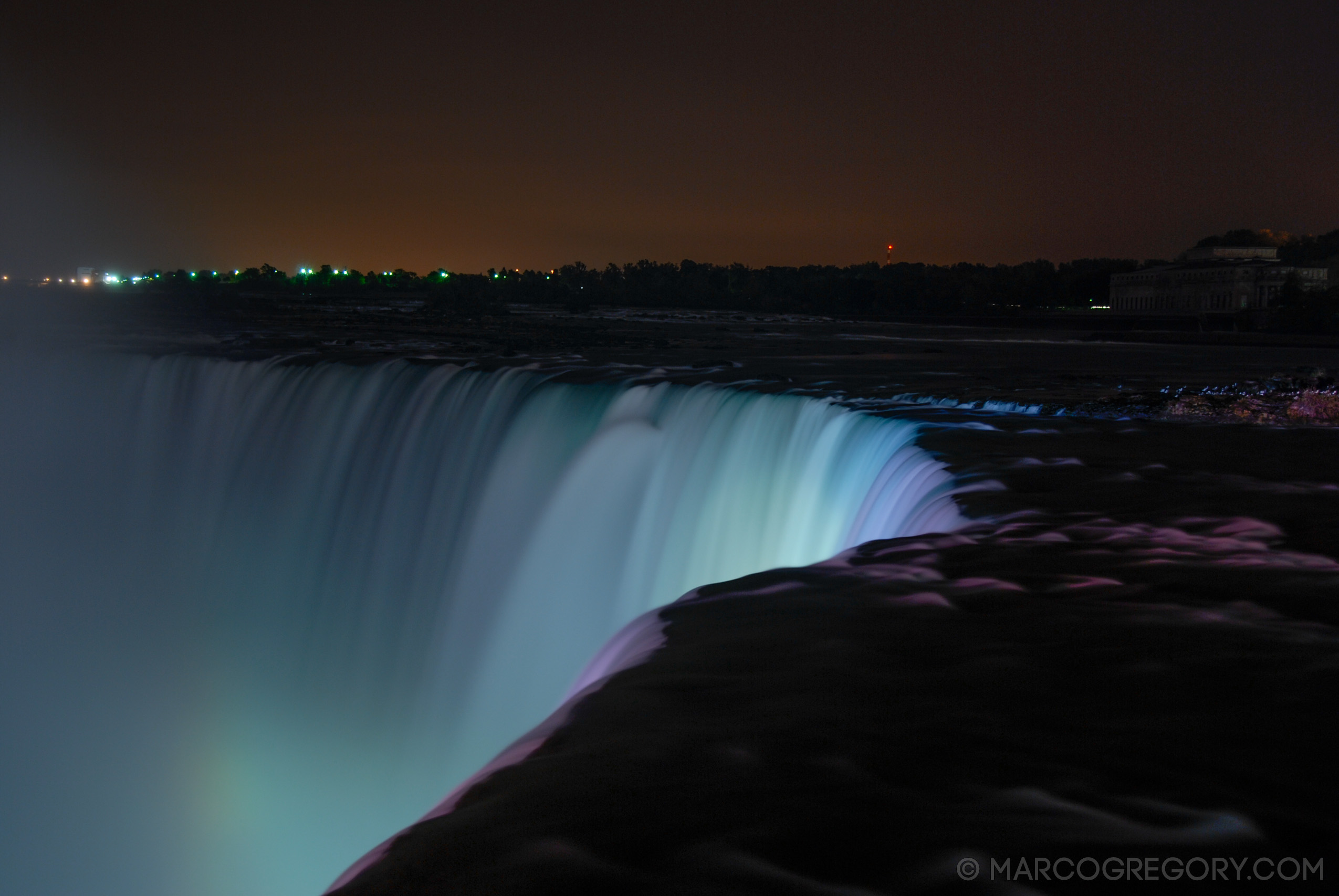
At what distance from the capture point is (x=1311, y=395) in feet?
37.1

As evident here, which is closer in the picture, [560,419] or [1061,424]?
[1061,424]

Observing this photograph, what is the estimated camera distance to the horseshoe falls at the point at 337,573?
33.9 ft

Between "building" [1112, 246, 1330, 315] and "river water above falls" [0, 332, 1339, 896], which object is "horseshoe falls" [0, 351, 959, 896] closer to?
"river water above falls" [0, 332, 1339, 896]

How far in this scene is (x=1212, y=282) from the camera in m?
50.2

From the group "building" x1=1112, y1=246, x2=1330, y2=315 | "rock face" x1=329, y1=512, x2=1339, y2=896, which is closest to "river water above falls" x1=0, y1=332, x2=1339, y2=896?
"rock face" x1=329, y1=512, x2=1339, y2=896

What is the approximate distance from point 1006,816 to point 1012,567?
2.33 m

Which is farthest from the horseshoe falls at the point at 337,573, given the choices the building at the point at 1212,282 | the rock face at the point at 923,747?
the building at the point at 1212,282

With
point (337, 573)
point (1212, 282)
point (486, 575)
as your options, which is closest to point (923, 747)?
point (486, 575)

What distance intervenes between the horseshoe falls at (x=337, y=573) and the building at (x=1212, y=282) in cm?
3691

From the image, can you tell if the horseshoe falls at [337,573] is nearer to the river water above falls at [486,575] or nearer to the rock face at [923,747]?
the river water above falls at [486,575]

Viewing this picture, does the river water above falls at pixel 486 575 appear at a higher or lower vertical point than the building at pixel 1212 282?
lower

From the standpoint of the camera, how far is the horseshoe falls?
10.3m

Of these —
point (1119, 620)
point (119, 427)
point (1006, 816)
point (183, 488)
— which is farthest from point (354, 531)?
point (1006, 816)

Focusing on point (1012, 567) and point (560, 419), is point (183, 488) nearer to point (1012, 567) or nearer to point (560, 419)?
point (560, 419)
